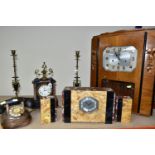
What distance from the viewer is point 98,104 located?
1.31 metres

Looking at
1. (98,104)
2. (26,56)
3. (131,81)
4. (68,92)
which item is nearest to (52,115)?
(68,92)

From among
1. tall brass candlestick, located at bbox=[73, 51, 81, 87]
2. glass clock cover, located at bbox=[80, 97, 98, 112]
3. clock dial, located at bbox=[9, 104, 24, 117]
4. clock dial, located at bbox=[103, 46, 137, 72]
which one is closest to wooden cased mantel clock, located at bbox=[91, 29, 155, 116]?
clock dial, located at bbox=[103, 46, 137, 72]

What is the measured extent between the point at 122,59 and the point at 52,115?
739 mm

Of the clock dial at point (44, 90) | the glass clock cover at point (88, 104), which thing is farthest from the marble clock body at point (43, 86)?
the glass clock cover at point (88, 104)

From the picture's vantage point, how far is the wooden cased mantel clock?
1.34 m

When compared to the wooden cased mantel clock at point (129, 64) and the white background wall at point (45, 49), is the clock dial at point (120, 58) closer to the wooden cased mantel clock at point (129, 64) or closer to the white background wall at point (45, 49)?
the wooden cased mantel clock at point (129, 64)

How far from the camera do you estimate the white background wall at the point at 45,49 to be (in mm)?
1792

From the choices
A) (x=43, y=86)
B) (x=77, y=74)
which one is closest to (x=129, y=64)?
(x=77, y=74)

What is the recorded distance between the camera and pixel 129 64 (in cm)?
143

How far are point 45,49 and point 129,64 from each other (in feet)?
2.91

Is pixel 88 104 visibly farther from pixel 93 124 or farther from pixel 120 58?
pixel 120 58
